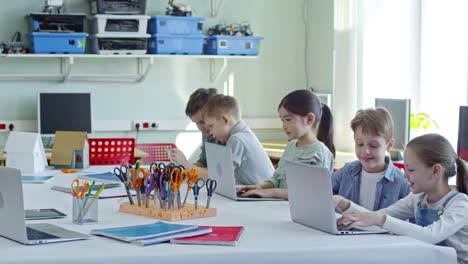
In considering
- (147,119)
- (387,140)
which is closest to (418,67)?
(147,119)

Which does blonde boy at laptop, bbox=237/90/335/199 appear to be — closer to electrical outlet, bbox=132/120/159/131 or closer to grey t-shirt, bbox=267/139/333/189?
grey t-shirt, bbox=267/139/333/189

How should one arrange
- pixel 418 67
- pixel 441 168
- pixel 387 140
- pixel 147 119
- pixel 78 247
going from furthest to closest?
pixel 147 119
pixel 418 67
pixel 387 140
pixel 441 168
pixel 78 247

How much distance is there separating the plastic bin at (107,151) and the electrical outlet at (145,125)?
1487 millimetres

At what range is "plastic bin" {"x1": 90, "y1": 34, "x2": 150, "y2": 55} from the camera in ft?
18.7

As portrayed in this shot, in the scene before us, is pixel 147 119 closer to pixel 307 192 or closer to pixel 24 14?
pixel 24 14

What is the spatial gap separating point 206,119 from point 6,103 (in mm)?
2512

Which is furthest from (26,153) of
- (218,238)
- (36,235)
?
(218,238)

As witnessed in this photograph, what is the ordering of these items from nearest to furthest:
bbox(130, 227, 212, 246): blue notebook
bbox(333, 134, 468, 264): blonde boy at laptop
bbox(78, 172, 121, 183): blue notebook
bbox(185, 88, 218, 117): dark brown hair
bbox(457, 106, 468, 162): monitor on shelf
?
1. bbox(130, 227, 212, 246): blue notebook
2. bbox(333, 134, 468, 264): blonde boy at laptop
3. bbox(78, 172, 121, 183): blue notebook
4. bbox(185, 88, 218, 117): dark brown hair
5. bbox(457, 106, 468, 162): monitor on shelf

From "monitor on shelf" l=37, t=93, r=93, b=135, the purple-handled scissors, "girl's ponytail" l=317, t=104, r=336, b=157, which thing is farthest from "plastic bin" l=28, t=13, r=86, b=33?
the purple-handled scissors

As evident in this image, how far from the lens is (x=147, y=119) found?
612cm

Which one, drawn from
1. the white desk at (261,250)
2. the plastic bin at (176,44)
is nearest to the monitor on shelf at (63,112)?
the plastic bin at (176,44)

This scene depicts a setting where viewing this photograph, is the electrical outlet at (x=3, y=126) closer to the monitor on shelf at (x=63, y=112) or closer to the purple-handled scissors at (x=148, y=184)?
the monitor on shelf at (x=63, y=112)

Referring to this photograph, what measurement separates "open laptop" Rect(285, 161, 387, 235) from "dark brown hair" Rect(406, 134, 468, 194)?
1.15 ft

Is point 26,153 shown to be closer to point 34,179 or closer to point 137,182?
point 34,179
